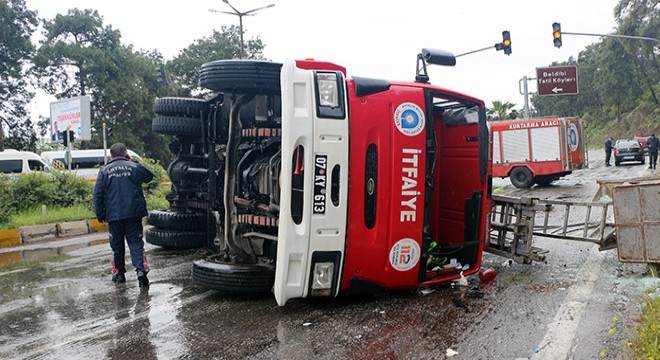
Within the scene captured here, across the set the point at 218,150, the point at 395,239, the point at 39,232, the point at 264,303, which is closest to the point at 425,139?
the point at 395,239

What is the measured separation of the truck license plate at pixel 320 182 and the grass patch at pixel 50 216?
324 inches

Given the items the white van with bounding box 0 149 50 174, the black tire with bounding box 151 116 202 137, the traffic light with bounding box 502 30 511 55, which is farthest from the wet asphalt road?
the white van with bounding box 0 149 50 174

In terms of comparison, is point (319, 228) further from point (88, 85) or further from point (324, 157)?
point (88, 85)

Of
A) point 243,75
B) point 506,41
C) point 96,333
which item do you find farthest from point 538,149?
point 96,333

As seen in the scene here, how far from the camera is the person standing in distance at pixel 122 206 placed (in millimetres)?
5574

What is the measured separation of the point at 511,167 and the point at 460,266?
14956 mm

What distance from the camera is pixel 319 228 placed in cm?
408

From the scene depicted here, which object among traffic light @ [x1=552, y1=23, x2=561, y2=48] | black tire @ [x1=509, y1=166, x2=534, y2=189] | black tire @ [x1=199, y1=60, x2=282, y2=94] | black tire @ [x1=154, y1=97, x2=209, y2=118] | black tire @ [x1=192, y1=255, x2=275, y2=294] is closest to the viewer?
black tire @ [x1=192, y1=255, x2=275, y2=294]

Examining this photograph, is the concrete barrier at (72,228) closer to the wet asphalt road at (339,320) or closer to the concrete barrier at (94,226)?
the concrete barrier at (94,226)

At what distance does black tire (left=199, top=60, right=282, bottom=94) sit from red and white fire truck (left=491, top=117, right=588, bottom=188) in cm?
1501

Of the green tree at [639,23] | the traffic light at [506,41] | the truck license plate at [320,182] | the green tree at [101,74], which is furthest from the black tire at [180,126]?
the green tree at [639,23]

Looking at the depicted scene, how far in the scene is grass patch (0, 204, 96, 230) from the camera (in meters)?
10.2

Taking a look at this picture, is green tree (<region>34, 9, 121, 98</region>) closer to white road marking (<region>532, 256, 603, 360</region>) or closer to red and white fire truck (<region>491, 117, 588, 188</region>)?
red and white fire truck (<region>491, 117, 588, 188</region>)

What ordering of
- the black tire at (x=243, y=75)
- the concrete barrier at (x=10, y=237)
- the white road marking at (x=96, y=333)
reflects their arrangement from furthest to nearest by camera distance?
the concrete barrier at (x=10, y=237)
the black tire at (x=243, y=75)
the white road marking at (x=96, y=333)
